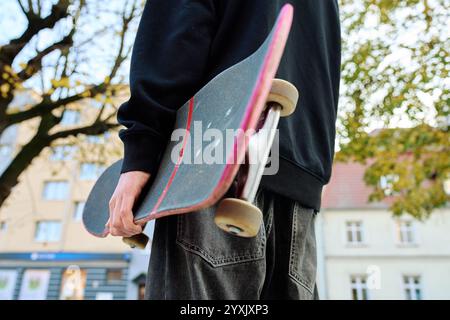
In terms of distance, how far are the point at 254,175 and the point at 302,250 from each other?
0.40 meters

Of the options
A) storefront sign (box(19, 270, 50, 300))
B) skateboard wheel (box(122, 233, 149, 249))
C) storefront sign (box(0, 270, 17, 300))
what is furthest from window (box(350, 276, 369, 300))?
skateboard wheel (box(122, 233, 149, 249))

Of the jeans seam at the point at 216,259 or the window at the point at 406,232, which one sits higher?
the window at the point at 406,232

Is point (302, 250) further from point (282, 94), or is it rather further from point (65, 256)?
point (65, 256)

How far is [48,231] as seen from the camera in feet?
73.3

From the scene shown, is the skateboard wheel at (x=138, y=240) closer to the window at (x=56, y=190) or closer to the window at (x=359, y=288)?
the window at (x=359, y=288)

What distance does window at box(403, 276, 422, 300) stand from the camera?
1867 centimetres

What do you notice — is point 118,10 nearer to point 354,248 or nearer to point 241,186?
point 241,186

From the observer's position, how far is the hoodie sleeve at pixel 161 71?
0.98 metres

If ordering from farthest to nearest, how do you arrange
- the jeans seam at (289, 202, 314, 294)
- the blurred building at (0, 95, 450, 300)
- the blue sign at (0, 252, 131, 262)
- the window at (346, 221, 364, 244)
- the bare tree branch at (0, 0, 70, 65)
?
the blue sign at (0, 252, 131, 262) < the window at (346, 221, 364, 244) < the blurred building at (0, 95, 450, 300) < the bare tree branch at (0, 0, 70, 65) < the jeans seam at (289, 202, 314, 294)

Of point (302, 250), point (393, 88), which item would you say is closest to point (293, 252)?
point (302, 250)

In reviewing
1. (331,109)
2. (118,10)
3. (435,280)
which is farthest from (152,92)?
(435,280)

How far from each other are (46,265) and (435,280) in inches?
808

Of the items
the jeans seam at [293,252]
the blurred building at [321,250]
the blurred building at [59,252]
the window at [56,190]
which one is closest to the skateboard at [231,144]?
the jeans seam at [293,252]

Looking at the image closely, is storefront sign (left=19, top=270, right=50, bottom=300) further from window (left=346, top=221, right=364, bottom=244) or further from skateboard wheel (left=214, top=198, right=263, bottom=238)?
skateboard wheel (left=214, top=198, right=263, bottom=238)
